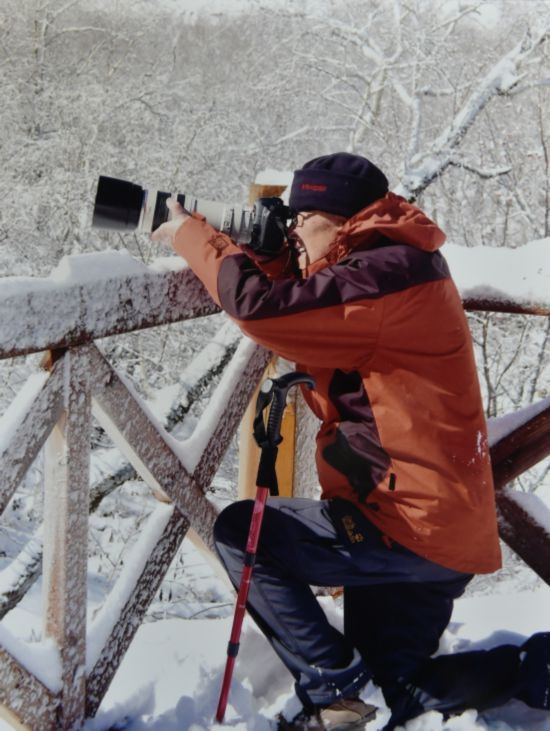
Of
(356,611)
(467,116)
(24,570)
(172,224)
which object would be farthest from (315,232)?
(467,116)

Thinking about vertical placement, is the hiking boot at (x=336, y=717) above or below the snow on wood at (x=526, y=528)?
below

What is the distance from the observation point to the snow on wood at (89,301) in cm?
129

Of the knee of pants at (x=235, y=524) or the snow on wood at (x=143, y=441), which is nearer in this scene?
the snow on wood at (x=143, y=441)

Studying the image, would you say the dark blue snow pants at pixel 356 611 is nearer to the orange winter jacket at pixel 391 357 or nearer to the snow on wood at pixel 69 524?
the orange winter jacket at pixel 391 357

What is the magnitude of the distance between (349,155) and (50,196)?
13.0 meters

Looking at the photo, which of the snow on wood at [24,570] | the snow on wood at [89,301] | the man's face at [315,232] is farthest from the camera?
the snow on wood at [24,570]

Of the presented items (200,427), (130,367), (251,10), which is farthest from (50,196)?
(200,427)

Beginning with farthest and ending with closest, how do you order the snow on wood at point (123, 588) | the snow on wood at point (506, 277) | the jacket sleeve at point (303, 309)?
the snow on wood at point (506, 277) → the snow on wood at point (123, 588) → the jacket sleeve at point (303, 309)

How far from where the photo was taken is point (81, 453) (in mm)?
1524

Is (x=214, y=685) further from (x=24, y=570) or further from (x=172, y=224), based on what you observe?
(x=24, y=570)

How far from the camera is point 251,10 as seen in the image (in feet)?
52.4

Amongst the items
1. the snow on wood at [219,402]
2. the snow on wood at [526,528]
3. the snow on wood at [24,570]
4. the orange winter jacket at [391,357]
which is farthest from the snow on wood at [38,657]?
the snow on wood at [24,570]

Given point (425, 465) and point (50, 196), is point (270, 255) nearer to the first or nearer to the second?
point (425, 465)

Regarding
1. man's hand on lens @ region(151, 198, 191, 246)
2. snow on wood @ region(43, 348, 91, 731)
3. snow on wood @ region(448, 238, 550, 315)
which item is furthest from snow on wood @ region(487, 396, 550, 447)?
snow on wood @ region(43, 348, 91, 731)
